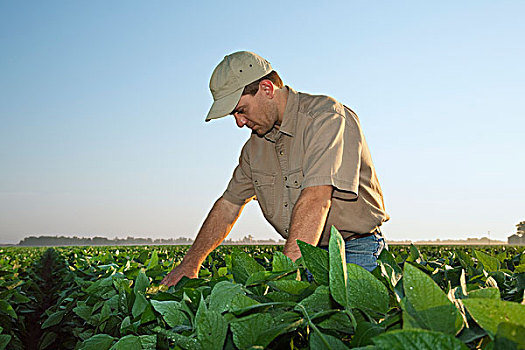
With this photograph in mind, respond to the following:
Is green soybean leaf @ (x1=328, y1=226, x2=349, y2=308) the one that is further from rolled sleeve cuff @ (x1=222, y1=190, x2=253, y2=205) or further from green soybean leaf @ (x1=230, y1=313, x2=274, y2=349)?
rolled sleeve cuff @ (x1=222, y1=190, x2=253, y2=205)

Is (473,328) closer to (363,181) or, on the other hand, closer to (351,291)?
(351,291)

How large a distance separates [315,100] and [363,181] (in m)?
0.73

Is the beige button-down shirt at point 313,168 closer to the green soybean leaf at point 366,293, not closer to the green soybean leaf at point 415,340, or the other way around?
the green soybean leaf at point 366,293

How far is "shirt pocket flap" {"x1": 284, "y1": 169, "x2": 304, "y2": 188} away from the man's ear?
0.62 metres

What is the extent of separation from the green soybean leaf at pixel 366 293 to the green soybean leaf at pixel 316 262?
139 millimetres

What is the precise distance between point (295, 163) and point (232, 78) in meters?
0.81

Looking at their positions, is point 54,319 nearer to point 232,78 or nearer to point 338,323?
point 232,78

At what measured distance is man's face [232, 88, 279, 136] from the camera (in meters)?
3.24

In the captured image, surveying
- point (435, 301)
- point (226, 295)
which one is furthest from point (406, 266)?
point (226, 295)

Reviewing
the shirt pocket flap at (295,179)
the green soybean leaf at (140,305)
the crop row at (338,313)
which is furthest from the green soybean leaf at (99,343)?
the shirt pocket flap at (295,179)

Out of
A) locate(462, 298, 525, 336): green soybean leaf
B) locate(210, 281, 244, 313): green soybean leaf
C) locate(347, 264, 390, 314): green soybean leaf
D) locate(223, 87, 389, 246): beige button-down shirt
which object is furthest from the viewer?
locate(223, 87, 389, 246): beige button-down shirt

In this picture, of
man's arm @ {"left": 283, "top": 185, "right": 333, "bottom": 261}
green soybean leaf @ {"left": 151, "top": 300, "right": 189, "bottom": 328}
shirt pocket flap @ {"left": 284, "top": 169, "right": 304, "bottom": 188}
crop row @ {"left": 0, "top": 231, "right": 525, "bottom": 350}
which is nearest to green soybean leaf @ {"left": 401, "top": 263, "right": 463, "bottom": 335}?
crop row @ {"left": 0, "top": 231, "right": 525, "bottom": 350}

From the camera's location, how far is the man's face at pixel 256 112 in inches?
127

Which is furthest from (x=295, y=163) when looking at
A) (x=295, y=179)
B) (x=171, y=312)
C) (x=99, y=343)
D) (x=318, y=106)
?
(x=171, y=312)
